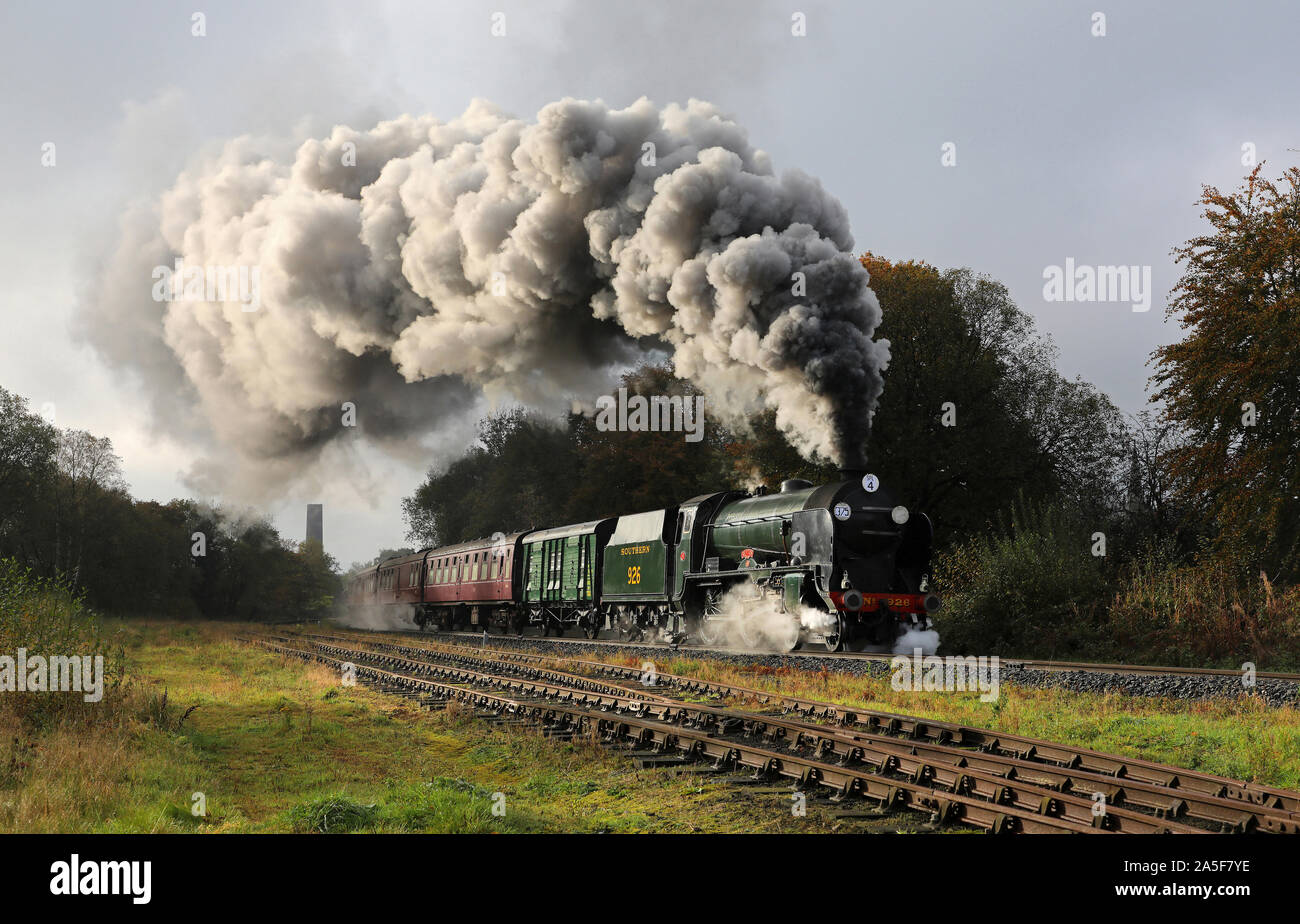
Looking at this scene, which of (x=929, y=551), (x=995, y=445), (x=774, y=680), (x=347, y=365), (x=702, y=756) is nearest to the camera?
(x=702, y=756)

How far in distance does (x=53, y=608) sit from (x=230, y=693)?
479 centimetres

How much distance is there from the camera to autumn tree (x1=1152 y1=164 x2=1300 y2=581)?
20.4m

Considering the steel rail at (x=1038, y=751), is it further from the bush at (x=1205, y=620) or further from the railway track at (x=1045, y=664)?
the bush at (x=1205, y=620)

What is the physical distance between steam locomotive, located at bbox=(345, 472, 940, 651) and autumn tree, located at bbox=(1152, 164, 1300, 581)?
23.4 feet

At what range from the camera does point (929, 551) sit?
1862cm

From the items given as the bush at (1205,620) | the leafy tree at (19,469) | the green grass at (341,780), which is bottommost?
the green grass at (341,780)

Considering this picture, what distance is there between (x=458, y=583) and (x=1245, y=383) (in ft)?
87.6

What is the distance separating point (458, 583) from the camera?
38.3m

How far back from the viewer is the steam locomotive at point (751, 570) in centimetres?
1770

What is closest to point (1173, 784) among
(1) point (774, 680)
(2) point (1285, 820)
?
(2) point (1285, 820)

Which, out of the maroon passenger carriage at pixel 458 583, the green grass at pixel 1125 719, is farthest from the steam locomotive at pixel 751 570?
the green grass at pixel 1125 719

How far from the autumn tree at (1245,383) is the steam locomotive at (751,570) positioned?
7.13 meters

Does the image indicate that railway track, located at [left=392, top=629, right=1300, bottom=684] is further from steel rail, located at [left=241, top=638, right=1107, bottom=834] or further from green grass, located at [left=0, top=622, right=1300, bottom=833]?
steel rail, located at [left=241, top=638, right=1107, bottom=834]

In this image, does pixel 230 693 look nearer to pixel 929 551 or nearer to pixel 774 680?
pixel 774 680
